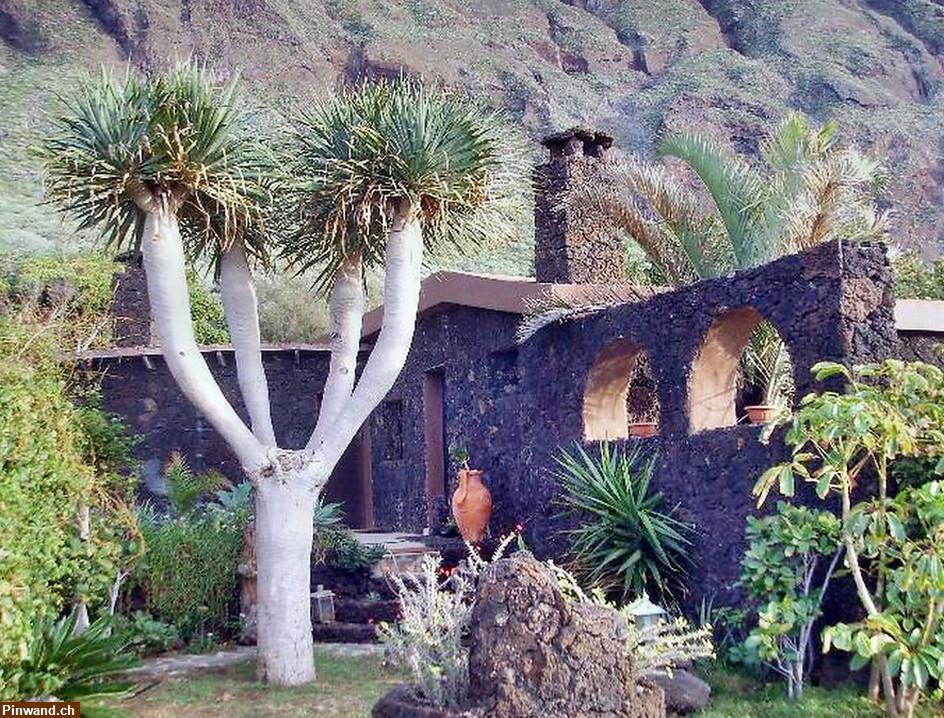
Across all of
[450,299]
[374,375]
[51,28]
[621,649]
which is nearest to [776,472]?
[621,649]

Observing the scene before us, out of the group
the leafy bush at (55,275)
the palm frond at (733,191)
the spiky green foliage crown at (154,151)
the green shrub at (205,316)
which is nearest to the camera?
the spiky green foliage crown at (154,151)

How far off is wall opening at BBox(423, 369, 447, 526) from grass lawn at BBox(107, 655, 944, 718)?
15.7 ft

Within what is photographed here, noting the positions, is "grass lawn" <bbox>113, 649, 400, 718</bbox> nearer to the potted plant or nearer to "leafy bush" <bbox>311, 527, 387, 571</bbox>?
"leafy bush" <bbox>311, 527, 387, 571</bbox>

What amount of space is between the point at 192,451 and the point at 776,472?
10.7m

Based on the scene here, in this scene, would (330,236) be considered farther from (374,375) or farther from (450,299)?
(450,299)

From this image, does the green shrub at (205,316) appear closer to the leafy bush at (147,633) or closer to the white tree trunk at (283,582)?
the leafy bush at (147,633)

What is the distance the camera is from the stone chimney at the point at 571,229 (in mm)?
10961

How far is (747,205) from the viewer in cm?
1054

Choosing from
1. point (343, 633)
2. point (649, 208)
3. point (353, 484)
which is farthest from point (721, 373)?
point (353, 484)

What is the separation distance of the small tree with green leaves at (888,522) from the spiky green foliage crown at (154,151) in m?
4.39

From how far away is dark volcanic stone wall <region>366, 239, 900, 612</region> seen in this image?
23.7 ft

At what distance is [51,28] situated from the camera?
3553cm

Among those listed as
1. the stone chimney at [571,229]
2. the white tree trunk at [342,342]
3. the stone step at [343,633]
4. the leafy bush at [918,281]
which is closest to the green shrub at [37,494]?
the white tree trunk at [342,342]

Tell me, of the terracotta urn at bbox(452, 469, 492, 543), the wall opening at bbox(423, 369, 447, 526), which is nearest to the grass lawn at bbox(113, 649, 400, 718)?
the terracotta urn at bbox(452, 469, 492, 543)
